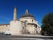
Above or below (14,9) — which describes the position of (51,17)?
below

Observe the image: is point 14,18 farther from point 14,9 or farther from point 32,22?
point 32,22

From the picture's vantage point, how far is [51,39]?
3.74 m

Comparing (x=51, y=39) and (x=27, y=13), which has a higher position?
(x=27, y=13)

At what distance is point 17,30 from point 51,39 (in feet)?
115

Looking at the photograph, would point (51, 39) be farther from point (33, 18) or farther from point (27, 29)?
point (33, 18)

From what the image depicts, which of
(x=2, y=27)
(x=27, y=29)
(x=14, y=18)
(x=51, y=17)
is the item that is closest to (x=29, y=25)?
(x=27, y=29)

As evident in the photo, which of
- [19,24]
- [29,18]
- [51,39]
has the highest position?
[29,18]

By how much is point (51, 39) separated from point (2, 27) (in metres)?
49.7

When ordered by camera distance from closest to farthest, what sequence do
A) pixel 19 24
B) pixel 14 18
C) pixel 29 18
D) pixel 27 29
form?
1. pixel 19 24
2. pixel 14 18
3. pixel 27 29
4. pixel 29 18

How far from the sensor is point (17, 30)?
1522 inches

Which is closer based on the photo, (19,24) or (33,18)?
(19,24)

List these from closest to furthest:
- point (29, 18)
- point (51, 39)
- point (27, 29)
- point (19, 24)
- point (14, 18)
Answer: point (51, 39), point (19, 24), point (14, 18), point (27, 29), point (29, 18)

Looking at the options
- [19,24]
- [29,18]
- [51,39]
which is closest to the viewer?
[51,39]

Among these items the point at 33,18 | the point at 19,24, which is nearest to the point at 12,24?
the point at 19,24
